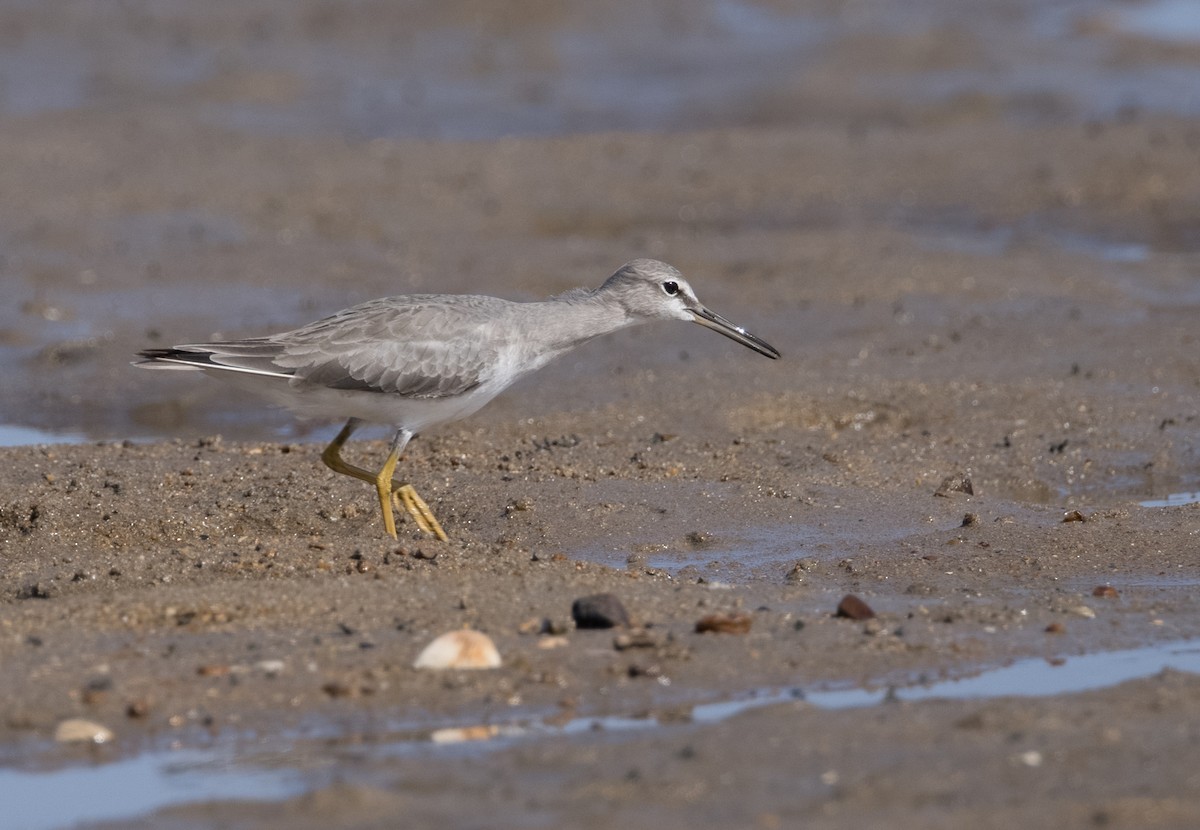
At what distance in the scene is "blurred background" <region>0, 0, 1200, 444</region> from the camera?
12.4m

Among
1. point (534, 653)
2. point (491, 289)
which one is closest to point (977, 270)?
point (491, 289)

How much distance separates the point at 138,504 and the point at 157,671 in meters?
2.32

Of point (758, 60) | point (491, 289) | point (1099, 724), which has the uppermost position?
point (758, 60)

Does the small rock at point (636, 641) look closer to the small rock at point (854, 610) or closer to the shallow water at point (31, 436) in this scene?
the small rock at point (854, 610)

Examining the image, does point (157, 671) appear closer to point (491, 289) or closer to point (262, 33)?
point (491, 289)

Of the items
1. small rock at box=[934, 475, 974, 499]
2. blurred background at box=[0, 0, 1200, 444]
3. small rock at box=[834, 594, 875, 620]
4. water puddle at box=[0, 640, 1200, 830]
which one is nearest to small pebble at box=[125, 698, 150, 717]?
water puddle at box=[0, 640, 1200, 830]

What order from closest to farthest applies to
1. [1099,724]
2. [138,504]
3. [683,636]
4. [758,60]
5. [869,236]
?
[1099,724]
[683,636]
[138,504]
[869,236]
[758,60]

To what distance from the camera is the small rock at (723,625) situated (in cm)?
620

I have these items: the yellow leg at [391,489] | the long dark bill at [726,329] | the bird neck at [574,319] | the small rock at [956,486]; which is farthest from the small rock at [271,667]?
the small rock at [956,486]

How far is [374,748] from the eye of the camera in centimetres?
535

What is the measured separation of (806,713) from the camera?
18.1 feet

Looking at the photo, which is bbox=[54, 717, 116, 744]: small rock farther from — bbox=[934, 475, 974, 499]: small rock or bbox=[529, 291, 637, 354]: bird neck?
bbox=[934, 475, 974, 499]: small rock

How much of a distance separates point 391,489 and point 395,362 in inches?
23.3

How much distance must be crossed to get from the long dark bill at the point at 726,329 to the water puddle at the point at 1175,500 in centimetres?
203
